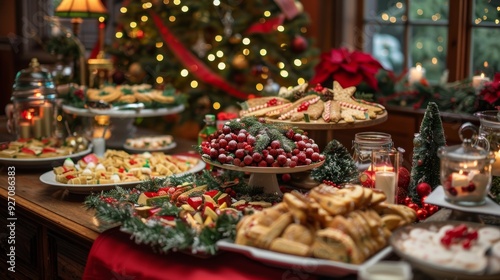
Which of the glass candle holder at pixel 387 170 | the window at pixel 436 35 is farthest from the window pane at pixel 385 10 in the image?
the glass candle holder at pixel 387 170

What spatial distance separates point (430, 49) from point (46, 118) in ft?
8.28

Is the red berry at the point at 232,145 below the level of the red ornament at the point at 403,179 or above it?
above

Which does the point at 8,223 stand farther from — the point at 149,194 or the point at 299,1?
the point at 299,1

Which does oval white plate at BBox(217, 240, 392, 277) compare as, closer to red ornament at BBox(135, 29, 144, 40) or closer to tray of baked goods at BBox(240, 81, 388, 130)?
tray of baked goods at BBox(240, 81, 388, 130)

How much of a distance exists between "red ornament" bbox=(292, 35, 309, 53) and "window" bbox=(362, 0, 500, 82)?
0.45 metres

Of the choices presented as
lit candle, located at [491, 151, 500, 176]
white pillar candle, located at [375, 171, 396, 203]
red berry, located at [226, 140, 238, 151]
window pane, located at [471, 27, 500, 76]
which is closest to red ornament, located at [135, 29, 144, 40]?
Answer: window pane, located at [471, 27, 500, 76]

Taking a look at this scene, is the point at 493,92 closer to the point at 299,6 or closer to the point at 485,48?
the point at 485,48

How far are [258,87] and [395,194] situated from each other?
120 inches

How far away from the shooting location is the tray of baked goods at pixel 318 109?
220 cm

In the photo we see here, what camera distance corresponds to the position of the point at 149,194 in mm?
2021

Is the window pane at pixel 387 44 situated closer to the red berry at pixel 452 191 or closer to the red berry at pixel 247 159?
the red berry at pixel 247 159

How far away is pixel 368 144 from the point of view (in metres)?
2.04

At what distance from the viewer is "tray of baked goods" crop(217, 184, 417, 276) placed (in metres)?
1.49

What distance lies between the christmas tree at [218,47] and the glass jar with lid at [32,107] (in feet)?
5.65
